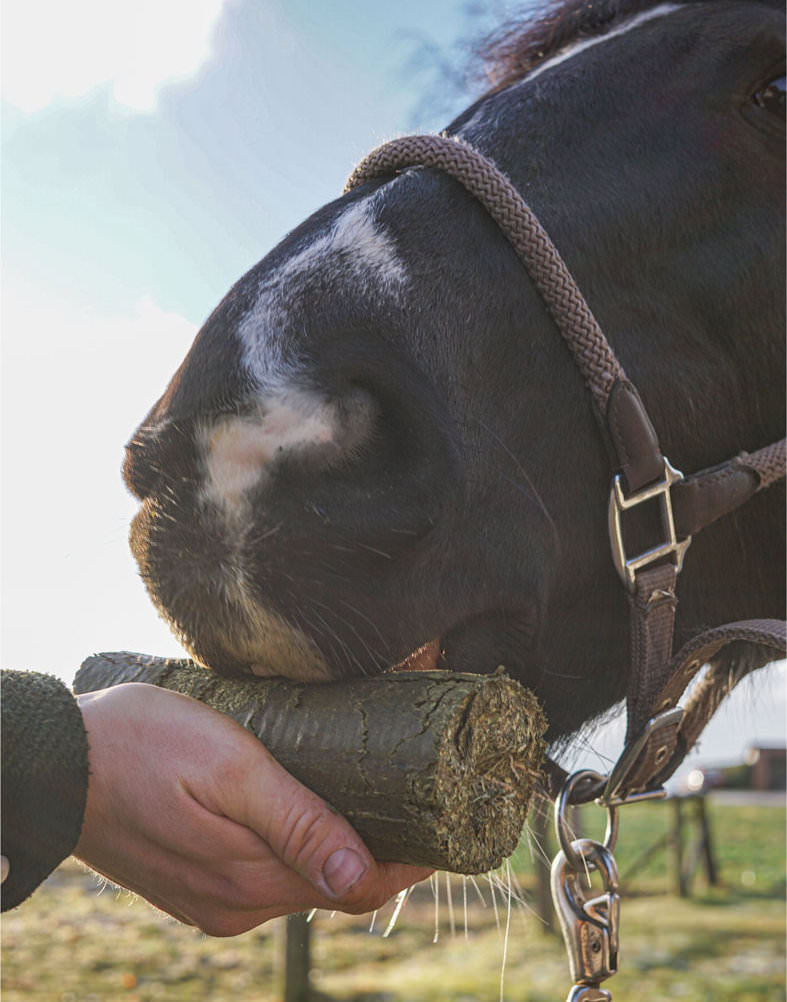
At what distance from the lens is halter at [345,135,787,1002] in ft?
4.75

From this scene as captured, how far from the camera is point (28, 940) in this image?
19.5 feet

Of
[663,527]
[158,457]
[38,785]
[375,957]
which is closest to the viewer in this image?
[38,785]

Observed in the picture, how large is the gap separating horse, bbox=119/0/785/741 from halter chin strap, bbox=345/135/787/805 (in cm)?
3

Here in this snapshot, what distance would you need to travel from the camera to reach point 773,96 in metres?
1.59

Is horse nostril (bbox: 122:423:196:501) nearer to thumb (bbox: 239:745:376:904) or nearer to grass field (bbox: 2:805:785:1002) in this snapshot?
thumb (bbox: 239:745:376:904)

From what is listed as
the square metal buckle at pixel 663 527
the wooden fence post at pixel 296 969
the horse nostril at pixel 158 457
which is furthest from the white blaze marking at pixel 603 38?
the wooden fence post at pixel 296 969

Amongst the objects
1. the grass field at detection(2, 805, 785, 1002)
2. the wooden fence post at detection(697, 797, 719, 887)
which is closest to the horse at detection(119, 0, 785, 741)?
the grass field at detection(2, 805, 785, 1002)

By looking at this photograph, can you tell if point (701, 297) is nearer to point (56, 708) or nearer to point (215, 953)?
point (56, 708)

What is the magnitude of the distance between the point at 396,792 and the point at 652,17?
4.66 feet

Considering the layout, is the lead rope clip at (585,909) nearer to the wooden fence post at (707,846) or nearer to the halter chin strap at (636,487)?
the halter chin strap at (636,487)

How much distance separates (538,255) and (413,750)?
0.74 m

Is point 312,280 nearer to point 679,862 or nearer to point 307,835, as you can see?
point 307,835

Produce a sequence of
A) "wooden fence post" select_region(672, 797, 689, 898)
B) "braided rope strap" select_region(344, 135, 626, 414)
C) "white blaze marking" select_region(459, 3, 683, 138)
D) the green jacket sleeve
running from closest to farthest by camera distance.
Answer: the green jacket sleeve
"braided rope strap" select_region(344, 135, 626, 414)
"white blaze marking" select_region(459, 3, 683, 138)
"wooden fence post" select_region(672, 797, 689, 898)

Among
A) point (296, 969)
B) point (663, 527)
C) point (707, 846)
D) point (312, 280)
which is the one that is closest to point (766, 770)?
point (707, 846)
